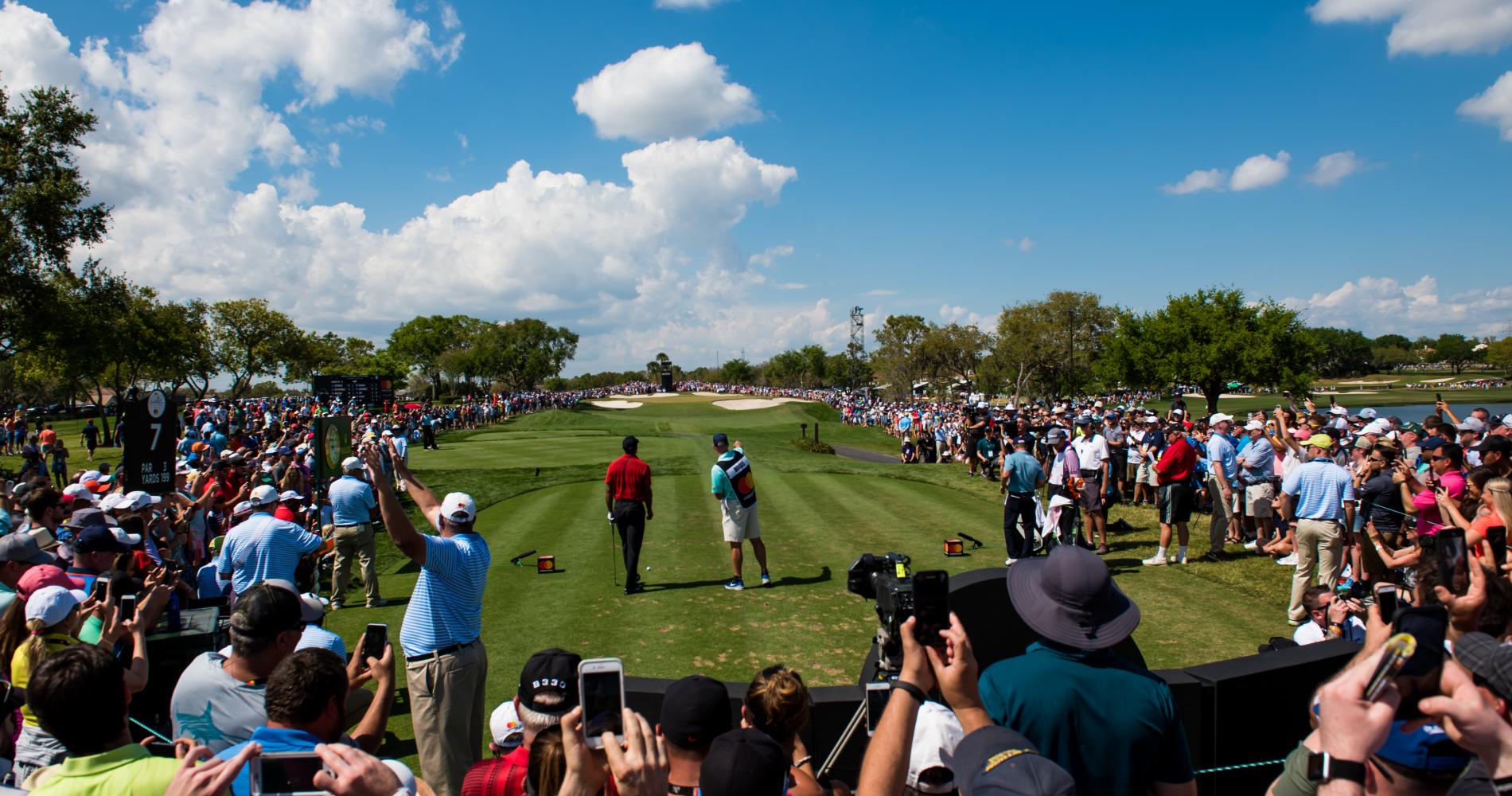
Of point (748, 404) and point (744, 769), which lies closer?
point (744, 769)

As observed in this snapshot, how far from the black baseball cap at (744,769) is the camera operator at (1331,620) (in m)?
4.46

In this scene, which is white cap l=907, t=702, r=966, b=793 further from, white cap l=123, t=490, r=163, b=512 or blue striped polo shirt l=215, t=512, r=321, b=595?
white cap l=123, t=490, r=163, b=512

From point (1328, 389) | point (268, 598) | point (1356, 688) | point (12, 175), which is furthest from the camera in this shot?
point (1328, 389)

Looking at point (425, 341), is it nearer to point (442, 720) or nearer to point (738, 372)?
point (738, 372)

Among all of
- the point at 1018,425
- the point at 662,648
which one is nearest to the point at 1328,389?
the point at 1018,425

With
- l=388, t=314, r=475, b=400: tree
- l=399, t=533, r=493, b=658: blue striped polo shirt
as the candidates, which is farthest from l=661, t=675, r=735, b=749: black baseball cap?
l=388, t=314, r=475, b=400: tree

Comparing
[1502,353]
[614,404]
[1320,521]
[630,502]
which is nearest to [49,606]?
[630,502]

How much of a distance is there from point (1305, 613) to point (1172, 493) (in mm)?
2793

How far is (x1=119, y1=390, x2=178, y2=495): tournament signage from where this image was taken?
28.9 feet

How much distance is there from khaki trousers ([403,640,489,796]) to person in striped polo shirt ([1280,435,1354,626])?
841cm

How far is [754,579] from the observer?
10312mm

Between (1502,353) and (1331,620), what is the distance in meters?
120

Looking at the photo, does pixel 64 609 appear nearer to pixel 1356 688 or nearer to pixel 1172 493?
pixel 1356 688

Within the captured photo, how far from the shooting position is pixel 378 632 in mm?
3693
